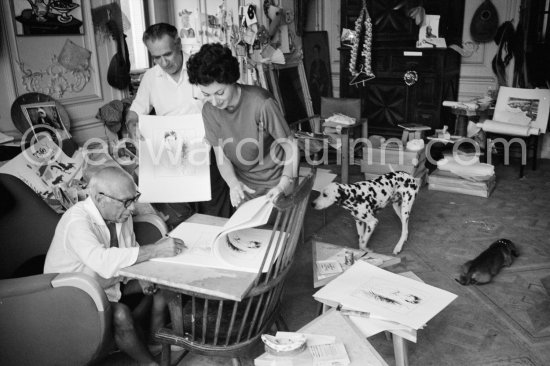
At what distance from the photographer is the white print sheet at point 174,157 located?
2.91m

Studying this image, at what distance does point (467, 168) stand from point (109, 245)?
4.02 m

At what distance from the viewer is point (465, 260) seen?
12.3 ft

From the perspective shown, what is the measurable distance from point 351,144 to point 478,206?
5.06ft

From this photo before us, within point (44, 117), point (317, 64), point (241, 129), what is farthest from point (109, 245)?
point (317, 64)

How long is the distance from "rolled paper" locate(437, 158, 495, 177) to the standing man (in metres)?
2.93

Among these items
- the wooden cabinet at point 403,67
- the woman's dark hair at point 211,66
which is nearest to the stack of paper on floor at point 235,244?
the woman's dark hair at point 211,66

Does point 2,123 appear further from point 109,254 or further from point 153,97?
point 109,254

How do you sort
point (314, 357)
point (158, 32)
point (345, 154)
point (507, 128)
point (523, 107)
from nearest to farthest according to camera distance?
point (314, 357), point (158, 32), point (345, 154), point (507, 128), point (523, 107)

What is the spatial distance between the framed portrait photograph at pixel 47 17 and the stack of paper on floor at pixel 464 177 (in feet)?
12.3

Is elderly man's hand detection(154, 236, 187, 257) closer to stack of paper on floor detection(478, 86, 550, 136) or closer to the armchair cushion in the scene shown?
the armchair cushion

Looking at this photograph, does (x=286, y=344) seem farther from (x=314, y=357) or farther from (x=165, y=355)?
(x=165, y=355)

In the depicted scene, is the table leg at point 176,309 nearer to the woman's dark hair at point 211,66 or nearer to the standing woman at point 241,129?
the standing woman at point 241,129

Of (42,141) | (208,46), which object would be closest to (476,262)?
(208,46)

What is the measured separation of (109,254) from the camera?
2.08 m
